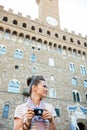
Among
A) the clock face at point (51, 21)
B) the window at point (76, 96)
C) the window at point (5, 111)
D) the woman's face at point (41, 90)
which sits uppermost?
the clock face at point (51, 21)

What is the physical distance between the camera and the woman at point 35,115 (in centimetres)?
167

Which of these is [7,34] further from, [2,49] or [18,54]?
[18,54]

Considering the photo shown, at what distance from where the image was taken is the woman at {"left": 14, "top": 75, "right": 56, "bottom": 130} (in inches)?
65.7

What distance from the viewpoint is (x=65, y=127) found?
43.5 feet

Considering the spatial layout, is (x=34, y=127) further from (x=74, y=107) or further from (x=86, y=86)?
(x=86, y=86)

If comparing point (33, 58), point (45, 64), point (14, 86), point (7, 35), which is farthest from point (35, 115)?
point (7, 35)

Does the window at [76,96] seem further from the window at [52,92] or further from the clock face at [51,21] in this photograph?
the clock face at [51,21]

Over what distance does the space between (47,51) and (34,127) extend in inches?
620

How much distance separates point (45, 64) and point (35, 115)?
14594 mm

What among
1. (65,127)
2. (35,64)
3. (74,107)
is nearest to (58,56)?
(35,64)

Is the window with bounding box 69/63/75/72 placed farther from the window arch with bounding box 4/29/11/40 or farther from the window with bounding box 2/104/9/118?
the window with bounding box 2/104/9/118

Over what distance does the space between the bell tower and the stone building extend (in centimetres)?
19

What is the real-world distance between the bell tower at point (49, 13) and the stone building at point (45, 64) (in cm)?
19

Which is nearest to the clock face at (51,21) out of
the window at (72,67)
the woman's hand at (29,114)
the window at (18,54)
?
the window at (72,67)
